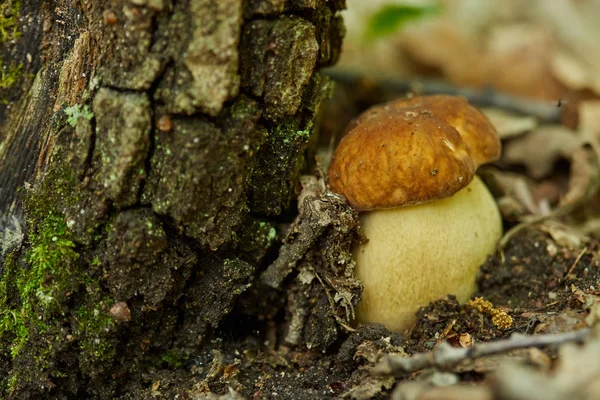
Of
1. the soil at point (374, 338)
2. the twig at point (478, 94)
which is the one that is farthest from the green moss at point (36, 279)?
the twig at point (478, 94)

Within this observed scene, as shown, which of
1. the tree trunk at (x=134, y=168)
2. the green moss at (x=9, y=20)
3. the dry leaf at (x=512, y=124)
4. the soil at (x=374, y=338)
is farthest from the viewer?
the dry leaf at (x=512, y=124)

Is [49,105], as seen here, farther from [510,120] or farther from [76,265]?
[510,120]

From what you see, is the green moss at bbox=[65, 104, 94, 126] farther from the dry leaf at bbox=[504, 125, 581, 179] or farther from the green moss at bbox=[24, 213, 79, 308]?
the dry leaf at bbox=[504, 125, 581, 179]

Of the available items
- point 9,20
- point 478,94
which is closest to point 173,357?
point 9,20

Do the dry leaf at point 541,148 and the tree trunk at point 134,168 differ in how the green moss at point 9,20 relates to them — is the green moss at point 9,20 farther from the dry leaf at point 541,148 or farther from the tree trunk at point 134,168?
the dry leaf at point 541,148

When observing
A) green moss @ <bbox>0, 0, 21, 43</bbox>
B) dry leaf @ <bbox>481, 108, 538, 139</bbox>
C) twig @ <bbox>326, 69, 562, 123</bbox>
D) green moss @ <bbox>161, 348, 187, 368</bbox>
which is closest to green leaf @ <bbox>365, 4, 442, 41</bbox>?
twig @ <bbox>326, 69, 562, 123</bbox>
